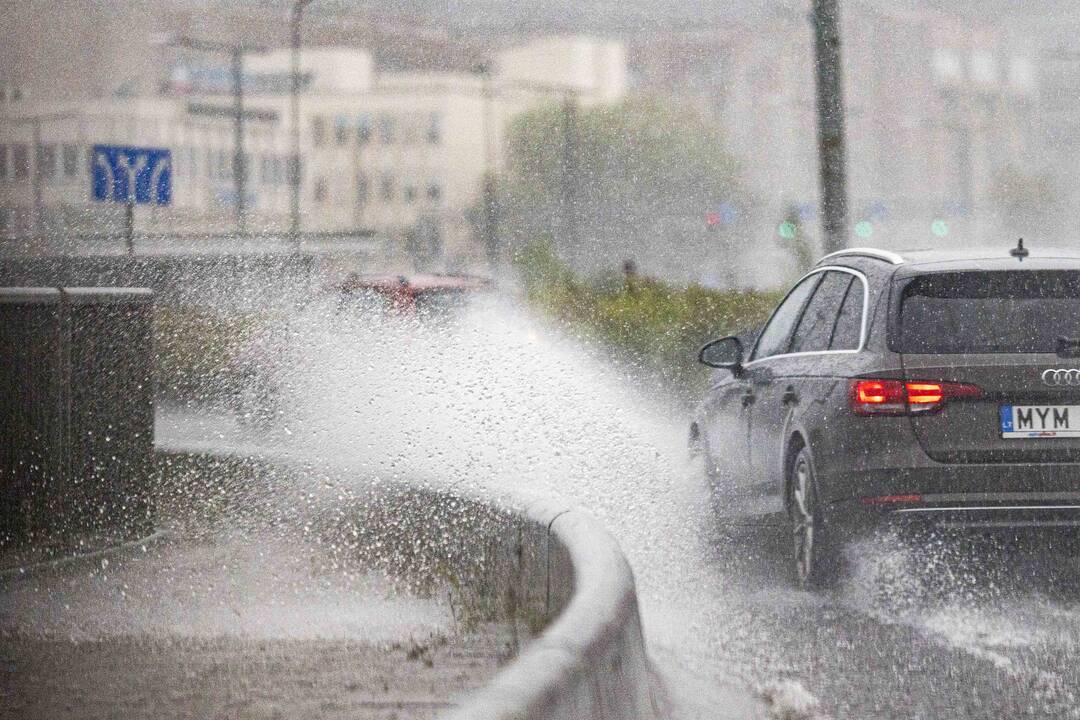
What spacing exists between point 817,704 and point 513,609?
1435 millimetres

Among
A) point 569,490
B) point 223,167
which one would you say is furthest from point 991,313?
point 223,167

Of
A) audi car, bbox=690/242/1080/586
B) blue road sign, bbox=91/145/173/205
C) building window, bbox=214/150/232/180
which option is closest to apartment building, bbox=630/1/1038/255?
building window, bbox=214/150/232/180

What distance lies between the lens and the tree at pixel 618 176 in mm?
96938

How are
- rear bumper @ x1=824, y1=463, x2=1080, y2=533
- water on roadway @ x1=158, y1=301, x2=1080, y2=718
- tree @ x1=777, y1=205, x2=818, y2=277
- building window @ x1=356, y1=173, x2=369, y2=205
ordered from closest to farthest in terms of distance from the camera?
water on roadway @ x1=158, y1=301, x2=1080, y2=718 → rear bumper @ x1=824, y1=463, x2=1080, y2=533 → tree @ x1=777, y1=205, x2=818, y2=277 → building window @ x1=356, y1=173, x2=369, y2=205

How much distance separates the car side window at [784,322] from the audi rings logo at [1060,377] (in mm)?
1512

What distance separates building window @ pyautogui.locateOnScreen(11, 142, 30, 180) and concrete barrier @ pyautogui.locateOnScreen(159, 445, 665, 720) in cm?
7559

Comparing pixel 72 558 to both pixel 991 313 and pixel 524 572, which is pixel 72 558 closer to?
pixel 524 572

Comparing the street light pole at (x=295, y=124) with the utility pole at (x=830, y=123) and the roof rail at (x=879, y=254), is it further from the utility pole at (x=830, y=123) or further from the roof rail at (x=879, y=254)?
the roof rail at (x=879, y=254)

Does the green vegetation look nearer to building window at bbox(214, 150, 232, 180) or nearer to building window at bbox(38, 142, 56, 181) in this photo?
building window at bbox(38, 142, 56, 181)

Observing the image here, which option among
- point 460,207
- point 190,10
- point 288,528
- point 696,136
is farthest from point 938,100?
point 288,528

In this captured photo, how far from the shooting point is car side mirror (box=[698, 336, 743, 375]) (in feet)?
26.8

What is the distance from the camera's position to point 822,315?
7.57m


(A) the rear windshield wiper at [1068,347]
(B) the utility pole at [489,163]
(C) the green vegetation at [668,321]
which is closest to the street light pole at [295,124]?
(C) the green vegetation at [668,321]

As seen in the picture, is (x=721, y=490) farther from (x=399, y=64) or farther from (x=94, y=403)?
(x=399, y=64)
